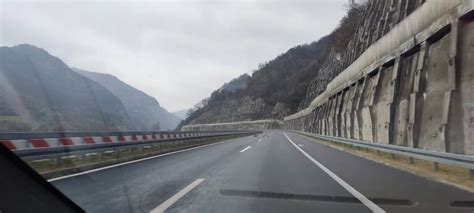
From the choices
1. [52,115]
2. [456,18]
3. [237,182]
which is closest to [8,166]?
[237,182]

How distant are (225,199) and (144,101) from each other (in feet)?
98.2

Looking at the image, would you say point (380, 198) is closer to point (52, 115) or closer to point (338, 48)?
point (52, 115)

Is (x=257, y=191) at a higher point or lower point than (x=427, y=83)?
lower

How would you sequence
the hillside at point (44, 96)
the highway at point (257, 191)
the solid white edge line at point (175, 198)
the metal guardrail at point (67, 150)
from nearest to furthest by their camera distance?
the solid white edge line at point (175, 198), the highway at point (257, 191), the hillside at point (44, 96), the metal guardrail at point (67, 150)

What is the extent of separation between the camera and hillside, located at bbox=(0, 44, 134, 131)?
31.8 feet

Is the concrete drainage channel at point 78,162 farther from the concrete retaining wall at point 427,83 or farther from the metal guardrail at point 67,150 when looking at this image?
the concrete retaining wall at point 427,83

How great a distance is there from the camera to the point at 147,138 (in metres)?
21.0

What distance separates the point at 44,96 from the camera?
40.7 feet

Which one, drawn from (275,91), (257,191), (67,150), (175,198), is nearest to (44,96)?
(67,150)

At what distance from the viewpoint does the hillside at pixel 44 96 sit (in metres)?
9.69

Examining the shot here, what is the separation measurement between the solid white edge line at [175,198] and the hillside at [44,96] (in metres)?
3.39

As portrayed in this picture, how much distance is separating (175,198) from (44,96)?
21.4 feet

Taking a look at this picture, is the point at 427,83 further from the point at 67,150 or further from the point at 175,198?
the point at 67,150

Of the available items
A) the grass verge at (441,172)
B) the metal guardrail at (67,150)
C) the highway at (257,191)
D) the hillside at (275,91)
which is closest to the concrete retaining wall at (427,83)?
the grass verge at (441,172)
